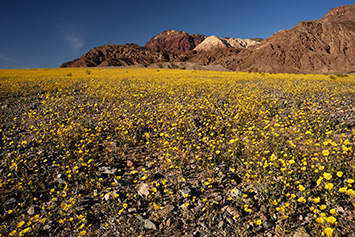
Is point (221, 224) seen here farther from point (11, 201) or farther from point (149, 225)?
point (11, 201)

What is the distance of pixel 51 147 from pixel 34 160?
2.04ft

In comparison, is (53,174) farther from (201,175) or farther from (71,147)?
(201,175)

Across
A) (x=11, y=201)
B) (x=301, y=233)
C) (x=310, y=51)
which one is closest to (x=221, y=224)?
(x=301, y=233)

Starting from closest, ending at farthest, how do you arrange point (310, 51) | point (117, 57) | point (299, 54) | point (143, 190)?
point (143, 190) → point (299, 54) → point (310, 51) → point (117, 57)

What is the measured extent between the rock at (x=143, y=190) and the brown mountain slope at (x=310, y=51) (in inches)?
3840

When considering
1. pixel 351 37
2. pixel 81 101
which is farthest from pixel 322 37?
pixel 81 101

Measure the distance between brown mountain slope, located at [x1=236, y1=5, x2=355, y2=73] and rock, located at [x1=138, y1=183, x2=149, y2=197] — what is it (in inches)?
3840

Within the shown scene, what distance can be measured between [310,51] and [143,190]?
374 ft

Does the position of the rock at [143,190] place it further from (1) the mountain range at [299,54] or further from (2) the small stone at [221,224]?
(1) the mountain range at [299,54]

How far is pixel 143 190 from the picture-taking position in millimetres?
4023

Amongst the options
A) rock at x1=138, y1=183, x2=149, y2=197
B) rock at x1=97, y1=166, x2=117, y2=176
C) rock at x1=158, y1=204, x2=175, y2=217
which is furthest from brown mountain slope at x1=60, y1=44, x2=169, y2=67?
rock at x1=158, y1=204, x2=175, y2=217

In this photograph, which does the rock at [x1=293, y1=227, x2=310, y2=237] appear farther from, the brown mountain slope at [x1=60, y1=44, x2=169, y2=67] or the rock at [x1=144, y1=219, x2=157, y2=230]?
the brown mountain slope at [x1=60, y1=44, x2=169, y2=67]

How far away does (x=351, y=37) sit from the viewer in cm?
8681

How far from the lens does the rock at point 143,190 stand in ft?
12.9
